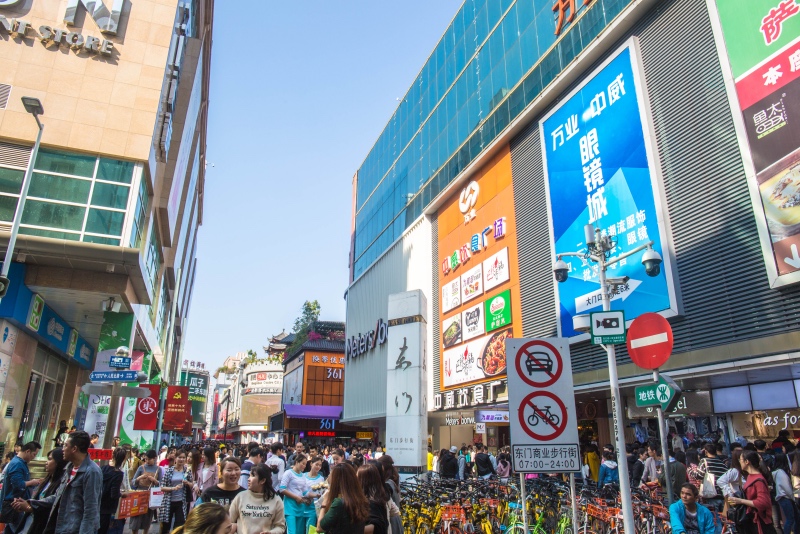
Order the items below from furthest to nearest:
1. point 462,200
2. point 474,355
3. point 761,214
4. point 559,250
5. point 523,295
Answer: point 462,200, point 474,355, point 523,295, point 559,250, point 761,214

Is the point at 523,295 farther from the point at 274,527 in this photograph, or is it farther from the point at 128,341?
the point at 274,527

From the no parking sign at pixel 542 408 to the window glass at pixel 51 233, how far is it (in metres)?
13.9

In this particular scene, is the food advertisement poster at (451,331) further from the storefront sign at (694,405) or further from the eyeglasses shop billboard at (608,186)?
the storefront sign at (694,405)

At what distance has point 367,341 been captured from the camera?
37.0 m

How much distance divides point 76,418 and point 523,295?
19.1m

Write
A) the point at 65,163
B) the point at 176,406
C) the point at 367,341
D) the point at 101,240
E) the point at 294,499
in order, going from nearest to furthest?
1. the point at 294,499
2. the point at 101,240
3. the point at 65,163
4. the point at 176,406
5. the point at 367,341

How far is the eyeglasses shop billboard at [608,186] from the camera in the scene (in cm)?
1445

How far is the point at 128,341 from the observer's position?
1864 cm

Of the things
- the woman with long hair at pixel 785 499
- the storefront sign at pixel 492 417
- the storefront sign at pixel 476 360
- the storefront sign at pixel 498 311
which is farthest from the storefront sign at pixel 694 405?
the storefront sign at pixel 498 311

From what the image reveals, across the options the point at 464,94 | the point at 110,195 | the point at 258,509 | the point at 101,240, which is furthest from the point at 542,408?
the point at 464,94

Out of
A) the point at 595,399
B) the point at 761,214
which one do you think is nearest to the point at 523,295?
the point at 595,399

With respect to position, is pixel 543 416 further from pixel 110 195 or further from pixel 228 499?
pixel 110 195

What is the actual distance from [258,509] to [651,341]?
17.3 ft

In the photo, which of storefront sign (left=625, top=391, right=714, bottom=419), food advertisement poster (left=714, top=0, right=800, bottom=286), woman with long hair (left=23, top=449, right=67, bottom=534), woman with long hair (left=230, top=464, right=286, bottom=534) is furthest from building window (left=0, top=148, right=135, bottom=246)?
food advertisement poster (left=714, top=0, right=800, bottom=286)
